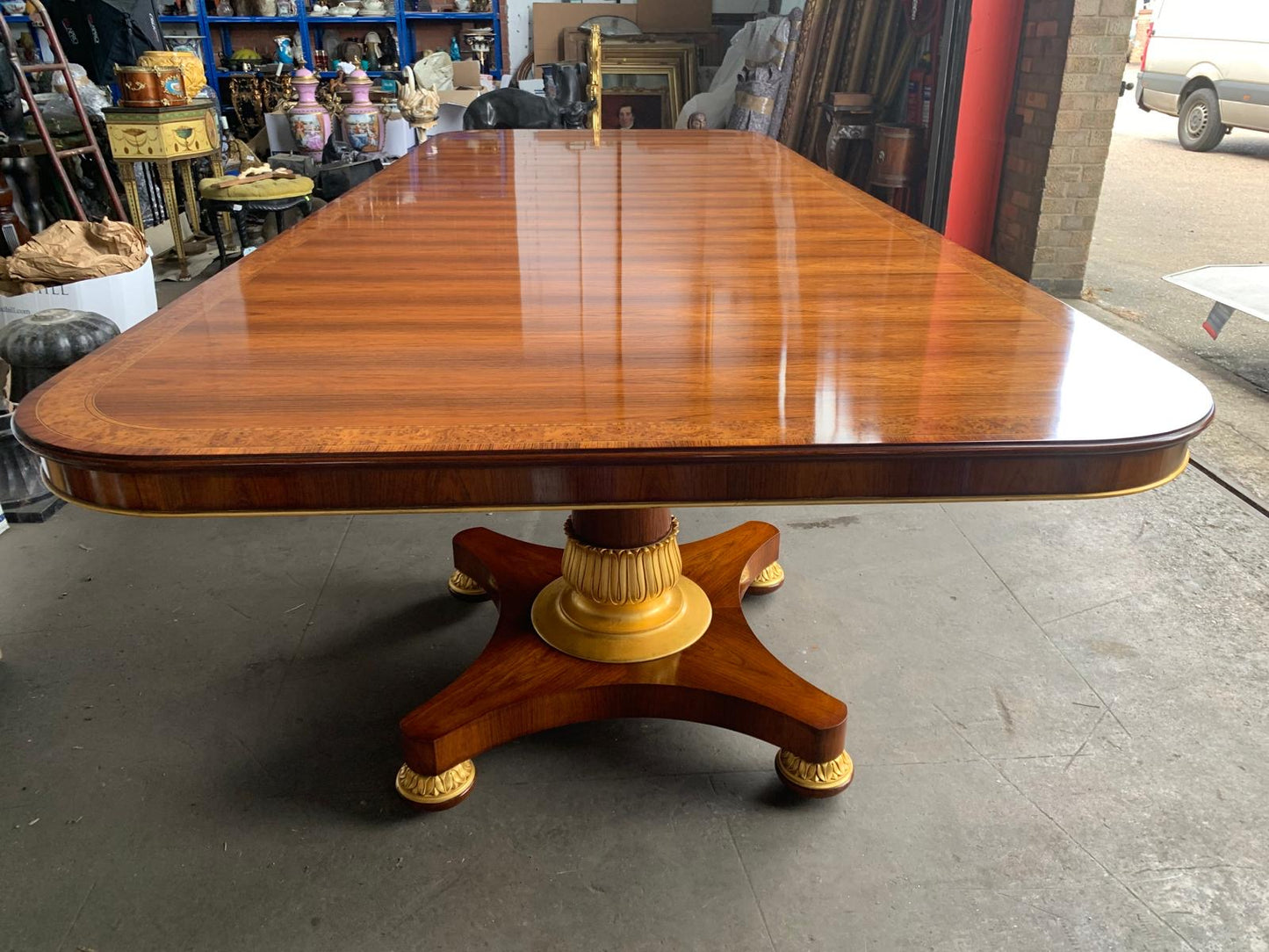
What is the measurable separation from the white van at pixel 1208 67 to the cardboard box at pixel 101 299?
24.7 feet

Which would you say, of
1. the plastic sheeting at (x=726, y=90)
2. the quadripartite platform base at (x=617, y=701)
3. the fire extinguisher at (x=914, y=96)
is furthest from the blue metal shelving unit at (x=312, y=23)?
the quadripartite platform base at (x=617, y=701)

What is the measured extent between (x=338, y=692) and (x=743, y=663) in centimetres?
71

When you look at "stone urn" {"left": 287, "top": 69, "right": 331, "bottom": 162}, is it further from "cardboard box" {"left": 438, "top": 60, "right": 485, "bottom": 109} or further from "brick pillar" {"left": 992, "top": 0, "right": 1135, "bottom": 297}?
"brick pillar" {"left": 992, "top": 0, "right": 1135, "bottom": 297}

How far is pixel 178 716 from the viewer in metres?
1.57

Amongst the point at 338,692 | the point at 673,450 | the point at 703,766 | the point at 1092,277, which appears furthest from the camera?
the point at 1092,277

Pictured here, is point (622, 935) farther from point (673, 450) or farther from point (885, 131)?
point (885, 131)

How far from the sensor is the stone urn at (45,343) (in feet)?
7.61

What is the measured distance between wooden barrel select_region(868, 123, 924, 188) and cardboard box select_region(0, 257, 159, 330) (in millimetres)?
2837

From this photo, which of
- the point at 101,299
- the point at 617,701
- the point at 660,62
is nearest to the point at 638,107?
the point at 660,62

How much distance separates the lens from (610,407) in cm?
89

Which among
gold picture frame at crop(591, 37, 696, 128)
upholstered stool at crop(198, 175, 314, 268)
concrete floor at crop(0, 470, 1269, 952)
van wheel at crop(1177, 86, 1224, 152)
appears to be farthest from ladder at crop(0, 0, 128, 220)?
van wheel at crop(1177, 86, 1224, 152)

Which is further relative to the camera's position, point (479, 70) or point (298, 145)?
point (479, 70)

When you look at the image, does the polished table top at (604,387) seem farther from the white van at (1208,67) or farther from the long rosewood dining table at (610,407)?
the white van at (1208,67)

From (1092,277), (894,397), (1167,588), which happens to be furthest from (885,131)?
(894,397)
